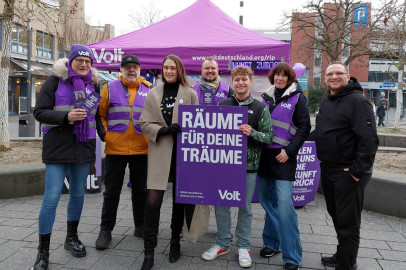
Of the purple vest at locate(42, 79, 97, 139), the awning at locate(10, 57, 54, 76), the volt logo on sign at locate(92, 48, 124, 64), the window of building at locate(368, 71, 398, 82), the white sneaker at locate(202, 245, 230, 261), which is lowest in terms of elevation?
the white sneaker at locate(202, 245, 230, 261)

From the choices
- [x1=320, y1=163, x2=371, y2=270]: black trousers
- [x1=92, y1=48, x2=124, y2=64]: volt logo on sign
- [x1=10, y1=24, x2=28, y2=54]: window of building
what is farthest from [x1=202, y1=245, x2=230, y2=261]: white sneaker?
[x1=10, y1=24, x2=28, y2=54]: window of building

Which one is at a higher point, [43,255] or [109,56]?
[109,56]

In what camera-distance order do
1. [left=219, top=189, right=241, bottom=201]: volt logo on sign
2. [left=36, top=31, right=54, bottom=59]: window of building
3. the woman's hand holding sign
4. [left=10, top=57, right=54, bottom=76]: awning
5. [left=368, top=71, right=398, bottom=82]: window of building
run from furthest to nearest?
[left=368, top=71, right=398, bottom=82]: window of building → [left=36, top=31, right=54, bottom=59]: window of building → [left=10, top=57, right=54, bottom=76]: awning → [left=219, top=189, right=241, bottom=201]: volt logo on sign → the woman's hand holding sign

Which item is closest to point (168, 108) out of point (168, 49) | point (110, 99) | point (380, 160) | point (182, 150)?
point (182, 150)

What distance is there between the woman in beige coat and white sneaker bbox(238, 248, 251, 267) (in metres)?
0.84

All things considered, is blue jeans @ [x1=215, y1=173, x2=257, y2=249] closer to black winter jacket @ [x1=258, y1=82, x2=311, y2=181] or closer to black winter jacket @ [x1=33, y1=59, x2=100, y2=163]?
black winter jacket @ [x1=258, y1=82, x2=311, y2=181]

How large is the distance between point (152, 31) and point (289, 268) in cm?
516

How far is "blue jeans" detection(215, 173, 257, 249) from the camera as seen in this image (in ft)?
11.1

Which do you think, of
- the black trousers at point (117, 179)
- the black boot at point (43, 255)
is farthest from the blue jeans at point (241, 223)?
the black boot at point (43, 255)

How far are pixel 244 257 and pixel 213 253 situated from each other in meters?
0.32

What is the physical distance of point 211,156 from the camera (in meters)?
3.30

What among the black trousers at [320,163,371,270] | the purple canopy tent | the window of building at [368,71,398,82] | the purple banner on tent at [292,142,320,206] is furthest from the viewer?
the window of building at [368,71,398,82]

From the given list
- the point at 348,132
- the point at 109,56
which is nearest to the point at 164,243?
the point at 348,132

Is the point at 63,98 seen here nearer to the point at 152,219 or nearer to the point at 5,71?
the point at 152,219
